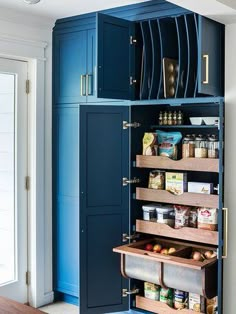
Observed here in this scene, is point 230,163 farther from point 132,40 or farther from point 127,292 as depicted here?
point 127,292

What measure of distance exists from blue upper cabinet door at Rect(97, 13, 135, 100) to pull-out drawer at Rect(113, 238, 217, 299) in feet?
3.86

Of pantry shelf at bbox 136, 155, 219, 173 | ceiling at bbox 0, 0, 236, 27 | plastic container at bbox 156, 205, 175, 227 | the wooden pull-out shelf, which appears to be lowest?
the wooden pull-out shelf

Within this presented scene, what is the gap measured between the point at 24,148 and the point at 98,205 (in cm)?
90

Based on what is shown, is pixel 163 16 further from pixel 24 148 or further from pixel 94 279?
pixel 94 279

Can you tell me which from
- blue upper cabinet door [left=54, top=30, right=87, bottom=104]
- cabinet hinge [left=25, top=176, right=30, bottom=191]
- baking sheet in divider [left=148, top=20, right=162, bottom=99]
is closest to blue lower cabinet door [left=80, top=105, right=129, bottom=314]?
baking sheet in divider [left=148, top=20, right=162, bottom=99]

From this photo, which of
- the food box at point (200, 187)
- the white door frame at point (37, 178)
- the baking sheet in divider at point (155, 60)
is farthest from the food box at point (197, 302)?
the baking sheet in divider at point (155, 60)

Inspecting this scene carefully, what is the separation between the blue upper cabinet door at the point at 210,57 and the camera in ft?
10.3

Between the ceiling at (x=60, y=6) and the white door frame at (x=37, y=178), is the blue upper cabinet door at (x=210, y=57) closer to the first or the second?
the ceiling at (x=60, y=6)

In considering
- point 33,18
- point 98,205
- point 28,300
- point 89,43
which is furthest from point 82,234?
point 33,18

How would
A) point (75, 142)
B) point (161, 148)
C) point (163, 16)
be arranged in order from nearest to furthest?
point (163, 16) → point (161, 148) → point (75, 142)

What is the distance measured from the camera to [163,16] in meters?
3.58

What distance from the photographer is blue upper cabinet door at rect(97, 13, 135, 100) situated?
11.4 feet

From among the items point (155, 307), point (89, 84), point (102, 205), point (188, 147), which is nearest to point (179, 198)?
point (188, 147)

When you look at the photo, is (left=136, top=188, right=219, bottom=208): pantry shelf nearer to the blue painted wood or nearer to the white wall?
the white wall
